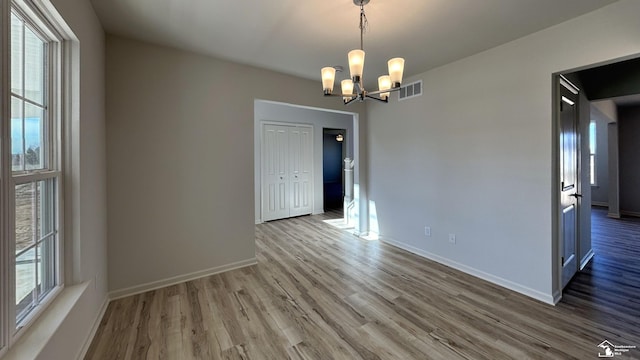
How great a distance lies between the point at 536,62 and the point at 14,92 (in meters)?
3.95

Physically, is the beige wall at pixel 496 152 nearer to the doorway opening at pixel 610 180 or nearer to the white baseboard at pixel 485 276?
the white baseboard at pixel 485 276


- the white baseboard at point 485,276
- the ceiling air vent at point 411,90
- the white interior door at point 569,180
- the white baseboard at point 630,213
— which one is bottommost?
the white baseboard at point 485,276

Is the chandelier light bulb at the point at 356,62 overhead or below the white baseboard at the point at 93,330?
overhead

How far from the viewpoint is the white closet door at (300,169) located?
6.13 metres

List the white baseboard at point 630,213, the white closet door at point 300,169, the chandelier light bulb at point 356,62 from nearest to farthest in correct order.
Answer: the chandelier light bulb at point 356,62
the white baseboard at point 630,213
the white closet door at point 300,169

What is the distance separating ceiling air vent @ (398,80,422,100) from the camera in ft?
12.0

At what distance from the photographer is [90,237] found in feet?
6.47

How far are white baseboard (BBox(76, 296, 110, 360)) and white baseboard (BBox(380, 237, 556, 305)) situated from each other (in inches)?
145

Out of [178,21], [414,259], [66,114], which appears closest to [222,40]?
[178,21]

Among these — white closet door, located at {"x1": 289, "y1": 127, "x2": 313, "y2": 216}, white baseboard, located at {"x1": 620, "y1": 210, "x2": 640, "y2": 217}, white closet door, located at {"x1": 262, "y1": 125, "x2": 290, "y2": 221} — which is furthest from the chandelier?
white baseboard, located at {"x1": 620, "y1": 210, "x2": 640, "y2": 217}

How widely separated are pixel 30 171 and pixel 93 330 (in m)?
1.38

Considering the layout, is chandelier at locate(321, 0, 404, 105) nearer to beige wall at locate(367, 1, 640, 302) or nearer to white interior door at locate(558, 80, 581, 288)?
beige wall at locate(367, 1, 640, 302)

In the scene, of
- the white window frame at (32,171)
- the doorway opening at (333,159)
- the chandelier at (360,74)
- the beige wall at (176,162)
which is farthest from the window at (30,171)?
the doorway opening at (333,159)

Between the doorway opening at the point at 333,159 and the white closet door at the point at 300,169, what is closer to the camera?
the white closet door at the point at 300,169
